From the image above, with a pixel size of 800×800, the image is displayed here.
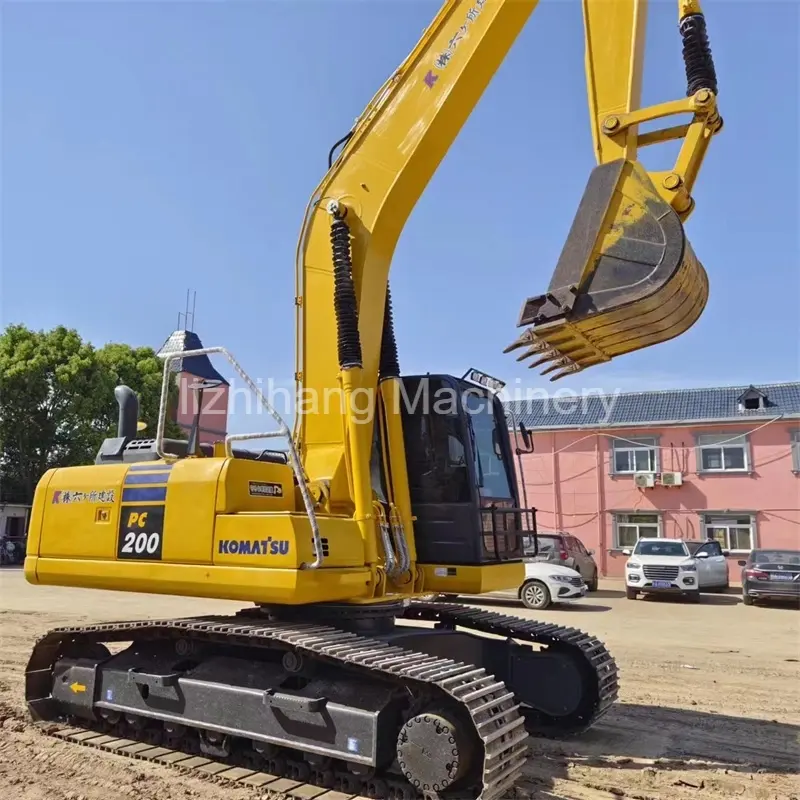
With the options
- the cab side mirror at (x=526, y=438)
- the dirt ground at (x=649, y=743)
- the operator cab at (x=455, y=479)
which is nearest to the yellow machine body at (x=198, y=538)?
the operator cab at (x=455, y=479)

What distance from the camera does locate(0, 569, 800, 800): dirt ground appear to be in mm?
5340

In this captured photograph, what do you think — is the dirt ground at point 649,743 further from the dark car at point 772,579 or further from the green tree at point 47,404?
the green tree at point 47,404

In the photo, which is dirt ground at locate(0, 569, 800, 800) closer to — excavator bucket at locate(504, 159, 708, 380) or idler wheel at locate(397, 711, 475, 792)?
idler wheel at locate(397, 711, 475, 792)

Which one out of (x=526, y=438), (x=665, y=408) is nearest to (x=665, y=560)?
(x=665, y=408)

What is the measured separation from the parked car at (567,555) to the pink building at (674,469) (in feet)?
14.6

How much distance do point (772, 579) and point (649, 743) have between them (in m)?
14.5

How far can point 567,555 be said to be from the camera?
19.7 metres

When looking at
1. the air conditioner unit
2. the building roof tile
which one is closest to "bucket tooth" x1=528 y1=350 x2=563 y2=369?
the building roof tile

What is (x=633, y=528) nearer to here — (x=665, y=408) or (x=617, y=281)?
(x=665, y=408)

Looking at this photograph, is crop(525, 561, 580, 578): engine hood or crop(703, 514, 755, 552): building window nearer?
crop(525, 561, 580, 578): engine hood

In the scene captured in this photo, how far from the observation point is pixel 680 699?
8.29 meters

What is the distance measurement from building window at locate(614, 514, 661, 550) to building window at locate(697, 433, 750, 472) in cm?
244

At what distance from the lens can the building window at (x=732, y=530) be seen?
25.9 meters

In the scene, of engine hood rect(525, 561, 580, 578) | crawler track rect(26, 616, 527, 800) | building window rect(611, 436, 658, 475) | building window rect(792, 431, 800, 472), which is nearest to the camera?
crawler track rect(26, 616, 527, 800)
